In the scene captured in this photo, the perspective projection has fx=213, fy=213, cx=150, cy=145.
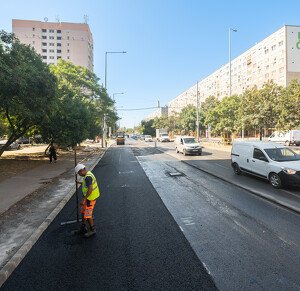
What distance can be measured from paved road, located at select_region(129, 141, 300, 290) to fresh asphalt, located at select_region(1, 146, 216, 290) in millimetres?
334

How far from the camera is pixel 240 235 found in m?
4.51

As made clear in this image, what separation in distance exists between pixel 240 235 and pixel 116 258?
263 cm

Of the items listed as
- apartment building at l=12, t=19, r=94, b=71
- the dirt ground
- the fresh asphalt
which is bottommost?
the fresh asphalt

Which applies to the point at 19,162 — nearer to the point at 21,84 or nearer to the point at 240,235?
the point at 21,84

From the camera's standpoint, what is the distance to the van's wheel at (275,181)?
7879mm

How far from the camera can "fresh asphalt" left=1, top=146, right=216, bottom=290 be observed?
310 cm

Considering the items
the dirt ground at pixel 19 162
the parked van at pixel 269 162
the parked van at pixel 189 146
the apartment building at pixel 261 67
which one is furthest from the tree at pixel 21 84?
the apartment building at pixel 261 67

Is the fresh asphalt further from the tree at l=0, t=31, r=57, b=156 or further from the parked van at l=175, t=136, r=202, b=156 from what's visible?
the parked van at l=175, t=136, r=202, b=156

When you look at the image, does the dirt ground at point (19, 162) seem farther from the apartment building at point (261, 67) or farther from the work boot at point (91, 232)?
the apartment building at point (261, 67)

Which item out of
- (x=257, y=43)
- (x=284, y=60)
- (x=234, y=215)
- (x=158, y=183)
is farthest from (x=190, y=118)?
(x=234, y=215)

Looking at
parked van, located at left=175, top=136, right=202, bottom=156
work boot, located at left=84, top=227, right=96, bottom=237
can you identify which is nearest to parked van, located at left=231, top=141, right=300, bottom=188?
work boot, located at left=84, top=227, right=96, bottom=237

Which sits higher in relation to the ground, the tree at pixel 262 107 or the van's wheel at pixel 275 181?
the tree at pixel 262 107

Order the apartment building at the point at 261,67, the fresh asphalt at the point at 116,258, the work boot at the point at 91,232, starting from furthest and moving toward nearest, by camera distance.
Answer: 1. the apartment building at the point at 261,67
2. the work boot at the point at 91,232
3. the fresh asphalt at the point at 116,258

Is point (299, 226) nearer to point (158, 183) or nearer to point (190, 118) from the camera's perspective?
point (158, 183)
